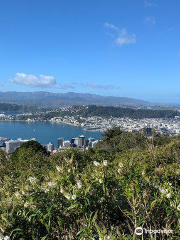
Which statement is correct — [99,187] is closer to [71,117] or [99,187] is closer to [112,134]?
[112,134]

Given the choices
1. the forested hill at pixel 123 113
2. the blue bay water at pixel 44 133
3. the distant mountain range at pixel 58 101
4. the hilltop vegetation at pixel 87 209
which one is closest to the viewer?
the hilltop vegetation at pixel 87 209

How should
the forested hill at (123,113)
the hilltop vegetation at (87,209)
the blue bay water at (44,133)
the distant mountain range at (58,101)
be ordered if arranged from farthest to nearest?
the distant mountain range at (58,101)
the forested hill at (123,113)
the blue bay water at (44,133)
the hilltop vegetation at (87,209)

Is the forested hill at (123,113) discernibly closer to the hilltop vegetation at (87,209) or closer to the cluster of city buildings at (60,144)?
the cluster of city buildings at (60,144)

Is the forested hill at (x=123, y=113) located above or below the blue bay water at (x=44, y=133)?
above

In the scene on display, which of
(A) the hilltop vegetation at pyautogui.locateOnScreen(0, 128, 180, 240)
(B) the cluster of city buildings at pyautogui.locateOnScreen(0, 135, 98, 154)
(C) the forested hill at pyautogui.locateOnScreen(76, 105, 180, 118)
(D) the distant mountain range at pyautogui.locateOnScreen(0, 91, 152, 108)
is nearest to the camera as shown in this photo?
(A) the hilltop vegetation at pyautogui.locateOnScreen(0, 128, 180, 240)

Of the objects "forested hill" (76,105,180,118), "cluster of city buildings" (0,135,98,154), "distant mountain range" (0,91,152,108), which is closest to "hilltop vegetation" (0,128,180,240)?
"cluster of city buildings" (0,135,98,154)

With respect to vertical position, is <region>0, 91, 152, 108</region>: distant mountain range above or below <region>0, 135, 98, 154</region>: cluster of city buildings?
above

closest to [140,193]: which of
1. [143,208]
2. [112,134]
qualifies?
[143,208]

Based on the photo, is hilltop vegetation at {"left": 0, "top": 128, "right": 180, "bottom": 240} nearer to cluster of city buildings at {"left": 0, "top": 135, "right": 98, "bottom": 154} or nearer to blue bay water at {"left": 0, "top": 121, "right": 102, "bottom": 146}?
cluster of city buildings at {"left": 0, "top": 135, "right": 98, "bottom": 154}

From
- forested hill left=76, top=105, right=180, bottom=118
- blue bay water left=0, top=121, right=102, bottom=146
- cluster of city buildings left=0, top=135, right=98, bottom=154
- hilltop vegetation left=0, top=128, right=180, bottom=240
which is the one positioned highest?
hilltop vegetation left=0, top=128, right=180, bottom=240

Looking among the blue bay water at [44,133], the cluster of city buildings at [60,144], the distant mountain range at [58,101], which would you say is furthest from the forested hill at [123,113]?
the distant mountain range at [58,101]

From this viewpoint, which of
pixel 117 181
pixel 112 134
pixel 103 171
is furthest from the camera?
pixel 112 134
